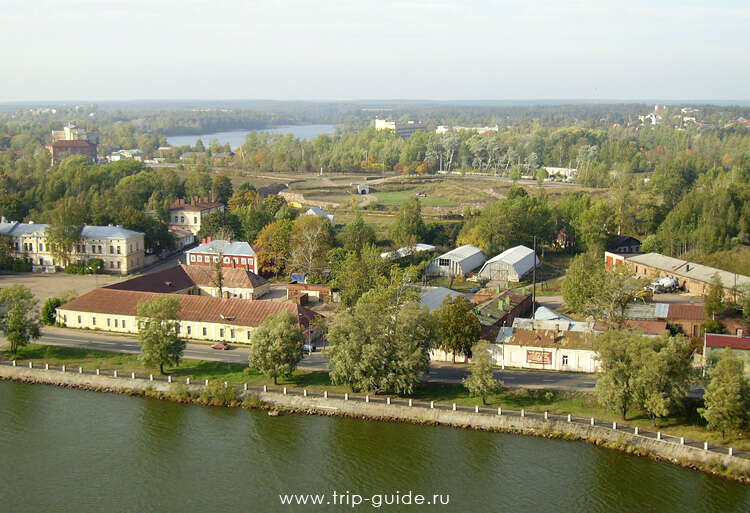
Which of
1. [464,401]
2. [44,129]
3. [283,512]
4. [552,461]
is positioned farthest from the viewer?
[44,129]

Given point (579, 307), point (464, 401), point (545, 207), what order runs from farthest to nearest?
point (545, 207) < point (579, 307) < point (464, 401)

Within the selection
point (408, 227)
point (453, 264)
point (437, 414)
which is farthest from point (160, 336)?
point (408, 227)

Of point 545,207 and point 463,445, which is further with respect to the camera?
point 545,207

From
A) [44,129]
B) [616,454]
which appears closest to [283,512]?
[616,454]

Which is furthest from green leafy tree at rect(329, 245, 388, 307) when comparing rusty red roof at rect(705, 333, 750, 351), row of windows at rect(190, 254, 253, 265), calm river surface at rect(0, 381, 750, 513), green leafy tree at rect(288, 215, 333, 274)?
rusty red roof at rect(705, 333, 750, 351)

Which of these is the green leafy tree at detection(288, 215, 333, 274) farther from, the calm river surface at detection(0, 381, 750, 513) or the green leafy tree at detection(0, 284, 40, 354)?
the calm river surface at detection(0, 381, 750, 513)

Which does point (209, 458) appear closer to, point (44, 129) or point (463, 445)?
point (463, 445)

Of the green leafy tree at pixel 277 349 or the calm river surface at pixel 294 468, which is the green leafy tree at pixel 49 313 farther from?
the green leafy tree at pixel 277 349

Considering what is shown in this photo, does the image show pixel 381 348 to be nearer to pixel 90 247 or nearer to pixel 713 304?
pixel 713 304
